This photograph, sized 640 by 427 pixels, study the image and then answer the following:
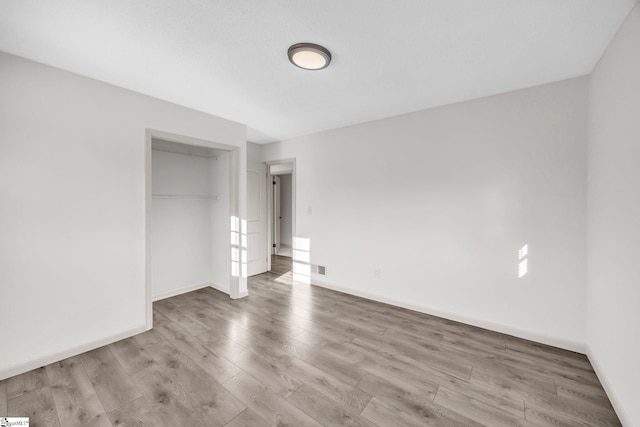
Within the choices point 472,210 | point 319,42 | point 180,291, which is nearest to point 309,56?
point 319,42

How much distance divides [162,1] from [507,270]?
373 cm

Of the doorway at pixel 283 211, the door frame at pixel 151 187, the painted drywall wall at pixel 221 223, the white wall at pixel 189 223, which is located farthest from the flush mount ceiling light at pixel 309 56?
the doorway at pixel 283 211

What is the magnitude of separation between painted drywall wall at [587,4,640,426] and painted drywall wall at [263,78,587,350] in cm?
19

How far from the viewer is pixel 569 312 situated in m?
2.44

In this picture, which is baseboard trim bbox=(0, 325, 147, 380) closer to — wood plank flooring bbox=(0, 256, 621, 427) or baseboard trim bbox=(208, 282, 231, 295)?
wood plank flooring bbox=(0, 256, 621, 427)

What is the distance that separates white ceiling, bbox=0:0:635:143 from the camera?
1.57 metres

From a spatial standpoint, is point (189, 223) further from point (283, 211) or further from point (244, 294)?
point (283, 211)

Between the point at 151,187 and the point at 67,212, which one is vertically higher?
the point at 151,187

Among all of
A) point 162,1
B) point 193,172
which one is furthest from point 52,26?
point 193,172

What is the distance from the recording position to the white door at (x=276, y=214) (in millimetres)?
7266

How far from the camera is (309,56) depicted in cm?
201

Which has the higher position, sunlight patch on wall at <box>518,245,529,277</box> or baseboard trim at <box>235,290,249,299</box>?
sunlight patch on wall at <box>518,245,529,277</box>

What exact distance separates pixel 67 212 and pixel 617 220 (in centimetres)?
A: 442

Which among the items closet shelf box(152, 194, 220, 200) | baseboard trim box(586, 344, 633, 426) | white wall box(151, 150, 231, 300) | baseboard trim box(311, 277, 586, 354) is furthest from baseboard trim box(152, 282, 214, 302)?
baseboard trim box(586, 344, 633, 426)
